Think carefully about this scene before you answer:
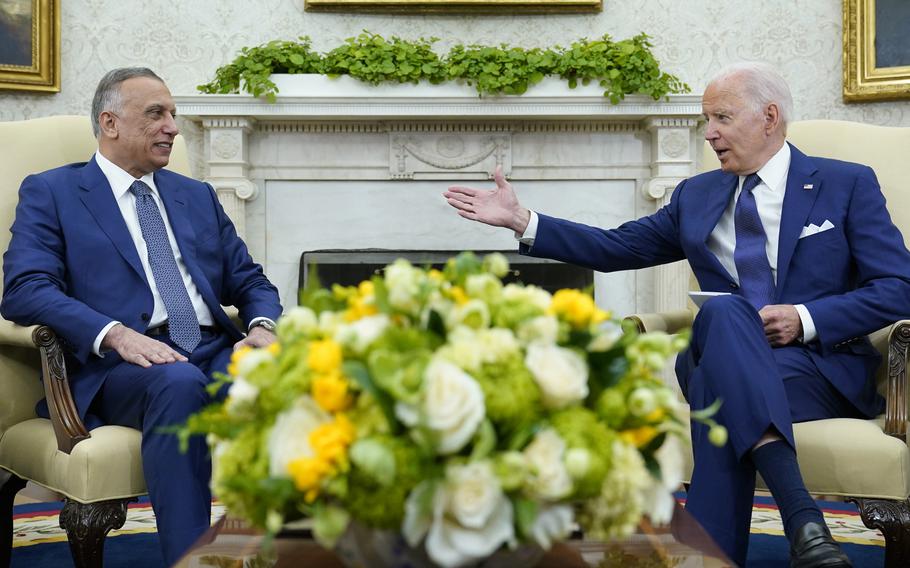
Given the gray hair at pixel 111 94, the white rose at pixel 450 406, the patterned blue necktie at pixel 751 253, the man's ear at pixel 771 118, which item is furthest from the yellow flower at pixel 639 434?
the gray hair at pixel 111 94

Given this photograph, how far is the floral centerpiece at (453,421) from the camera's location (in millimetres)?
1014

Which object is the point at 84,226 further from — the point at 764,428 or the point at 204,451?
the point at 764,428

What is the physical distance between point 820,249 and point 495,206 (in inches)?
36.8

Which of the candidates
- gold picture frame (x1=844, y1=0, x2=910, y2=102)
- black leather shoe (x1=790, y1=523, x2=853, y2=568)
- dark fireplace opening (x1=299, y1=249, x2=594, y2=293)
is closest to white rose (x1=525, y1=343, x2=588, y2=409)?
black leather shoe (x1=790, y1=523, x2=853, y2=568)

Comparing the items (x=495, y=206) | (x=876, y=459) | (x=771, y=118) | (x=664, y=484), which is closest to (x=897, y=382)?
(x=876, y=459)

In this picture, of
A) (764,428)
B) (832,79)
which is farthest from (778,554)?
(832,79)

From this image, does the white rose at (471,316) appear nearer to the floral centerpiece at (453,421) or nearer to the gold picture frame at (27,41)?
the floral centerpiece at (453,421)

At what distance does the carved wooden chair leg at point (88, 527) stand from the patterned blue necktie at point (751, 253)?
68.3 inches

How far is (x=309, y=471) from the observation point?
3.35 feet

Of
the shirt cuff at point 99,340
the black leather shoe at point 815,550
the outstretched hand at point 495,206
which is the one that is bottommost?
the black leather shoe at point 815,550

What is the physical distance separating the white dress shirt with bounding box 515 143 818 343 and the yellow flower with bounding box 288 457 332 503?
6.40 ft

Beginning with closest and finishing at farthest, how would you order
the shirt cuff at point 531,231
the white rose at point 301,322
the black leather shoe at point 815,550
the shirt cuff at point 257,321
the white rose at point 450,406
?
the white rose at point 450,406 → the white rose at point 301,322 → the black leather shoe at point 815,550 → the shirt cuff at point 257,321 → the shirt cuff at point 531,231

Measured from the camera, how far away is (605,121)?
15.7 feet

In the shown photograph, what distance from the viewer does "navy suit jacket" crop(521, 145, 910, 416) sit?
96.2 inches
